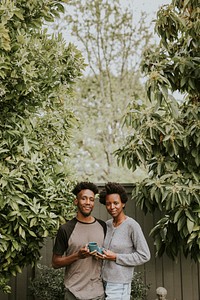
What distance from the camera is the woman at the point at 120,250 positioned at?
357 cm

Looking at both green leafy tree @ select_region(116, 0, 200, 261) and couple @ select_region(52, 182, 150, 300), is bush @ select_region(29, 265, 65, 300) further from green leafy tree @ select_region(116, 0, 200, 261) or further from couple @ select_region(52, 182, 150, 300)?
couple @ select_region(52, 182, 150, 300)

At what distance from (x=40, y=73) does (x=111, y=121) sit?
1000 cm

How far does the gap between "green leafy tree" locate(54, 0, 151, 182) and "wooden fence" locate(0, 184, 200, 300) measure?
797 cm

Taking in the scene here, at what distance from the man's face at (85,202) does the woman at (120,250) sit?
0.42ft

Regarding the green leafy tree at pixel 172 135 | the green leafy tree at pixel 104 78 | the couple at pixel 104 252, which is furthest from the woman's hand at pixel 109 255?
the green leafy tree at pixel 104 78

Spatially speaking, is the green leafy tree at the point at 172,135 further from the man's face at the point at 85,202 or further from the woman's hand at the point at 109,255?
the woman's hand at the point at 109,255

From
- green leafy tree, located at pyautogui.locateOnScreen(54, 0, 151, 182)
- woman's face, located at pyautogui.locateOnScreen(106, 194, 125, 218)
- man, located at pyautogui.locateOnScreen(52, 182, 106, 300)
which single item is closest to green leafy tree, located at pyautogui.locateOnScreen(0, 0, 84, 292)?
man, located at pyautogui.locateOnScreen(52, 182, 106, 300)

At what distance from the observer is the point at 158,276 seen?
5.73 meters

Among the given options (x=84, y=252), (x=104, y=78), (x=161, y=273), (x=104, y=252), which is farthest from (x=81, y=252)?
(x=104, y=78)

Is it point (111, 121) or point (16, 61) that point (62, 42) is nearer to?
point (16, 61)

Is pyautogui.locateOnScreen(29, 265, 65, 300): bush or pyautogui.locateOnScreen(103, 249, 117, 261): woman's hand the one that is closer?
pyautogui.locateOnScreen(103, 249, 117, 261): woman's hand

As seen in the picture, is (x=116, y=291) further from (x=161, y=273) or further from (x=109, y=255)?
(x=161, y=273)

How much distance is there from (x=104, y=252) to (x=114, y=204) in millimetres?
395

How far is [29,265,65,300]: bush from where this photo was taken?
521cm
